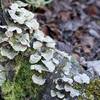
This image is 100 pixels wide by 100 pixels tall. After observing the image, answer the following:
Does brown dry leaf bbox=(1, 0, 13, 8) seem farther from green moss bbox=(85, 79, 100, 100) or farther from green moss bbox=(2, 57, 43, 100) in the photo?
green moss bbox=(85, 79, 100, 100)

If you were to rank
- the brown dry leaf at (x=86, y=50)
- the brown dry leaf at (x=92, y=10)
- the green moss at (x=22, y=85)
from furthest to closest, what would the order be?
the brown dry leaf at (x=92, y=10) < the brown dry leaf at (x=86, y=50) < the green moss at (x=22, y=85)

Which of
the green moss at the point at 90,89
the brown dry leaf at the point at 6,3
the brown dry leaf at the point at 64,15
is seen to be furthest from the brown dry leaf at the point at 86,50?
the brown dry leaf at the point at 6,3

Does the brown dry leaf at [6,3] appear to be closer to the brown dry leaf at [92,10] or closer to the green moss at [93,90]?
the green moss at [93,90]

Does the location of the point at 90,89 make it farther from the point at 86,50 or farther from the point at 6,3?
the point at 6,3

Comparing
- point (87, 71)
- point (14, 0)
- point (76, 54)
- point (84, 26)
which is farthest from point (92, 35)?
point (14, 0)

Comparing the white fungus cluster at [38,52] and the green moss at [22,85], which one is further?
the green moss at [22,85]

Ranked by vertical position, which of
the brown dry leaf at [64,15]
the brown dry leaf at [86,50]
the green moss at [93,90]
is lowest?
the brown dry leaf at [86,50]
